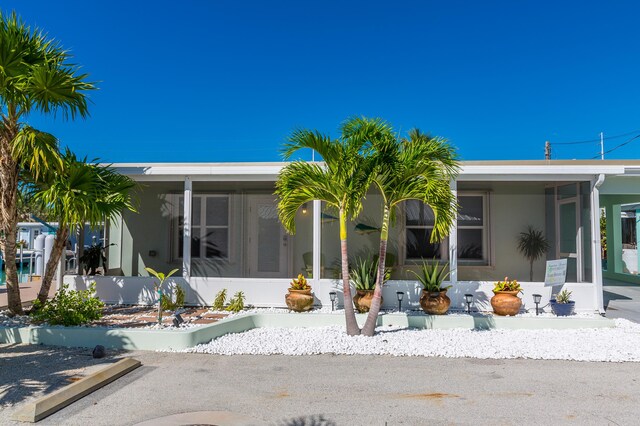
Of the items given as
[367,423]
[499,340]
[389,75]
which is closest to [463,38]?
[389,75]

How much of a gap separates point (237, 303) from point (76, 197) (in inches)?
125

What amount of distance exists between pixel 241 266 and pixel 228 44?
12.1 metres

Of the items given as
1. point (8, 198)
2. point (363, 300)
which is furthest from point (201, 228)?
point (363, 300)

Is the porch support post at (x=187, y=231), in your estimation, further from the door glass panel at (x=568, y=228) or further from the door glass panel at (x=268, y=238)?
the door glass panel at (x=568, y=228)

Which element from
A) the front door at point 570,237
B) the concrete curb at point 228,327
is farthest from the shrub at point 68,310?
the front door at point 570,237

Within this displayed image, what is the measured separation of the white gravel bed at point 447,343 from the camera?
17.7ft

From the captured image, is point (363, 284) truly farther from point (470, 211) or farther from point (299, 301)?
point (470, 211)

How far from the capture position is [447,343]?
585cm

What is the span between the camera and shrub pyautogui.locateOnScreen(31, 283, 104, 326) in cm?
621

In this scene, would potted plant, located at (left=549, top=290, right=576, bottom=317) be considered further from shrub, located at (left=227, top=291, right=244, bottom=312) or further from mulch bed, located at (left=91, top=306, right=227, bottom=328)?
mulch bed, located at (left=91, top=306, right=227, bottom=328)

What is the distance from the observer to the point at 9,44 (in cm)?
568

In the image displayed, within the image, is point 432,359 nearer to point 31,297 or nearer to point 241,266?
point 241,266

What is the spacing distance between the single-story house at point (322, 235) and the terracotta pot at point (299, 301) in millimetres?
639

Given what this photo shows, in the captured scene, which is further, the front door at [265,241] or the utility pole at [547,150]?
the utility pole at [547,150]
